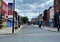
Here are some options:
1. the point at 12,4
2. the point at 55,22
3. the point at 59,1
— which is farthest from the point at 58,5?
the point at 12,4

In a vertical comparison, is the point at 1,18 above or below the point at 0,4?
below

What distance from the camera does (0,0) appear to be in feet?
238

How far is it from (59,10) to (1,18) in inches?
1168

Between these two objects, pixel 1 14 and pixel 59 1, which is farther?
pixel 59 1

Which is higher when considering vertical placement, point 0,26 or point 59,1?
point 59,1

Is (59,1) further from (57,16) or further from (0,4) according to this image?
(0,4)

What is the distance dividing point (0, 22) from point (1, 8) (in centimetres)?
556

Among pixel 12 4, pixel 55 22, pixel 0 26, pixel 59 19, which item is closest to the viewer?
pixel 12 4

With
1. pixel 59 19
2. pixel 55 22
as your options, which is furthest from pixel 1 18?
pixel 55 22

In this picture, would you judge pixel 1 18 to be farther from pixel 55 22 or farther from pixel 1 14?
pixel 55 22

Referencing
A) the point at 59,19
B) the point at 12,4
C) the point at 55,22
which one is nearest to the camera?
the point at 12,4

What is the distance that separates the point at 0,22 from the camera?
70.5 m

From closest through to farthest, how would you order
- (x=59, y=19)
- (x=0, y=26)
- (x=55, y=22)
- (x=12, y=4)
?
1. (x=12, y=4)
2. (x=0, y=26)
3. (x=59, y=19)
4. (x=55, y=22)

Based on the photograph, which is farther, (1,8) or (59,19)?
(59,19)
